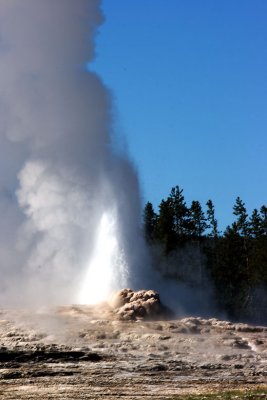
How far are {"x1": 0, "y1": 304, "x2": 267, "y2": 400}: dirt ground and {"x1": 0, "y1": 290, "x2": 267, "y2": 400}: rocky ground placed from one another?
31mm

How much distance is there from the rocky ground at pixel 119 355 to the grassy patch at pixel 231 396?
0.31 m

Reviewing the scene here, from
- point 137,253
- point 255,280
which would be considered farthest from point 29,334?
point 255,280

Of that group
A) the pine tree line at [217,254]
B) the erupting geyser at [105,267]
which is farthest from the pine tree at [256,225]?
the erupting geyser at [105,267]

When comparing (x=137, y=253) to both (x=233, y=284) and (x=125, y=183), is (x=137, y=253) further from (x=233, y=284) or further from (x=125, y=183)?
(x=233, y=284)

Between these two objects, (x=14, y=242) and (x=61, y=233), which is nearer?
(x=61, y=233)

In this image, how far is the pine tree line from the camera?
57556mm

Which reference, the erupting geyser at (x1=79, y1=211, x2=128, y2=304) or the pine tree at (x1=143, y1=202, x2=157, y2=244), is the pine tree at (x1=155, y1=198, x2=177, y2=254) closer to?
the pine tree at (x1=143, y1=202, x2=157, y2=244)

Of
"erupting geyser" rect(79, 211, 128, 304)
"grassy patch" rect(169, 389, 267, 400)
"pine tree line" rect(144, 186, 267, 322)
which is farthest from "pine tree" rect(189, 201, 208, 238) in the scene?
"grassy patch" rect(169, 389, 267, 400)

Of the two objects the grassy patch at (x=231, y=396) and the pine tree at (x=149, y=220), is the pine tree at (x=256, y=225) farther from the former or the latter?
the grassy patch at (x=231, y=396)

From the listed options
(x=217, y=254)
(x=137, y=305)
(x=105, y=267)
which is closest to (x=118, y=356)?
(x=137, y=305)

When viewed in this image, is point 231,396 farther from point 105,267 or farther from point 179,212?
point 179,212

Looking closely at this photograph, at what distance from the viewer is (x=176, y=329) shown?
91.1 ft

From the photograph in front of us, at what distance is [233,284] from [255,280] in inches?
152

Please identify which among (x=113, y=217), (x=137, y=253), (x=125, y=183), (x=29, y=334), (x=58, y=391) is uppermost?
(x=125, y=183)
